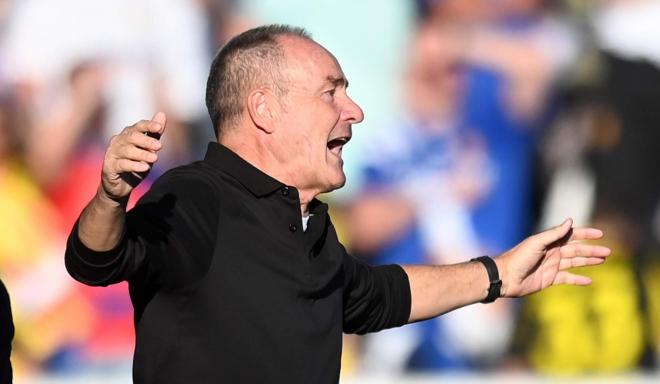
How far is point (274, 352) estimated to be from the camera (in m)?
3.05

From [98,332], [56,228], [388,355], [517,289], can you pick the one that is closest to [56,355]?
[98,332]

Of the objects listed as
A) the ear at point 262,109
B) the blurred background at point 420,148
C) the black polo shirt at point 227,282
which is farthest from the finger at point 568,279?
the blurred background at point 420,148

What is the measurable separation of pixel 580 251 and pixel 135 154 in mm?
1654

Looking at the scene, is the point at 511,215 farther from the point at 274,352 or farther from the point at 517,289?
the point at 274,352

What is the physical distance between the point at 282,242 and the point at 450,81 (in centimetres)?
414

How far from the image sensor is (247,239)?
308 cm

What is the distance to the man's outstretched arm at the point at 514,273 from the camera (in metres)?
3.69

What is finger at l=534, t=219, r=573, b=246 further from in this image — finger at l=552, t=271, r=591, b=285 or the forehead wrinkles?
the forehead wrinkles

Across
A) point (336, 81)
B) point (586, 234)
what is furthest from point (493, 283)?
point (336, 81)

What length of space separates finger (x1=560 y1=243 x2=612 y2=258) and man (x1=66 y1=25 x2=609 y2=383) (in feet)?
1.70

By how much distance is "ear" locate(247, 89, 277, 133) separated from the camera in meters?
3.27

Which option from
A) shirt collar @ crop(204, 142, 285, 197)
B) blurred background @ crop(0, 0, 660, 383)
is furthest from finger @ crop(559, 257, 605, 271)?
blurred background @ crop(0, 0, 660, 383)

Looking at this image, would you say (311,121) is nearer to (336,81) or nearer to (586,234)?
(336,81)

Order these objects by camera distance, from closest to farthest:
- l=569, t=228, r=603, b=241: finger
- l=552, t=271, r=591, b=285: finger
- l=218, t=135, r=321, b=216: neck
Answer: l=218, t=135, r=321, b=216: neck < l=569, t=228, r=603, b=241: finger < l=552, t=271, r=591, b=285: finger
